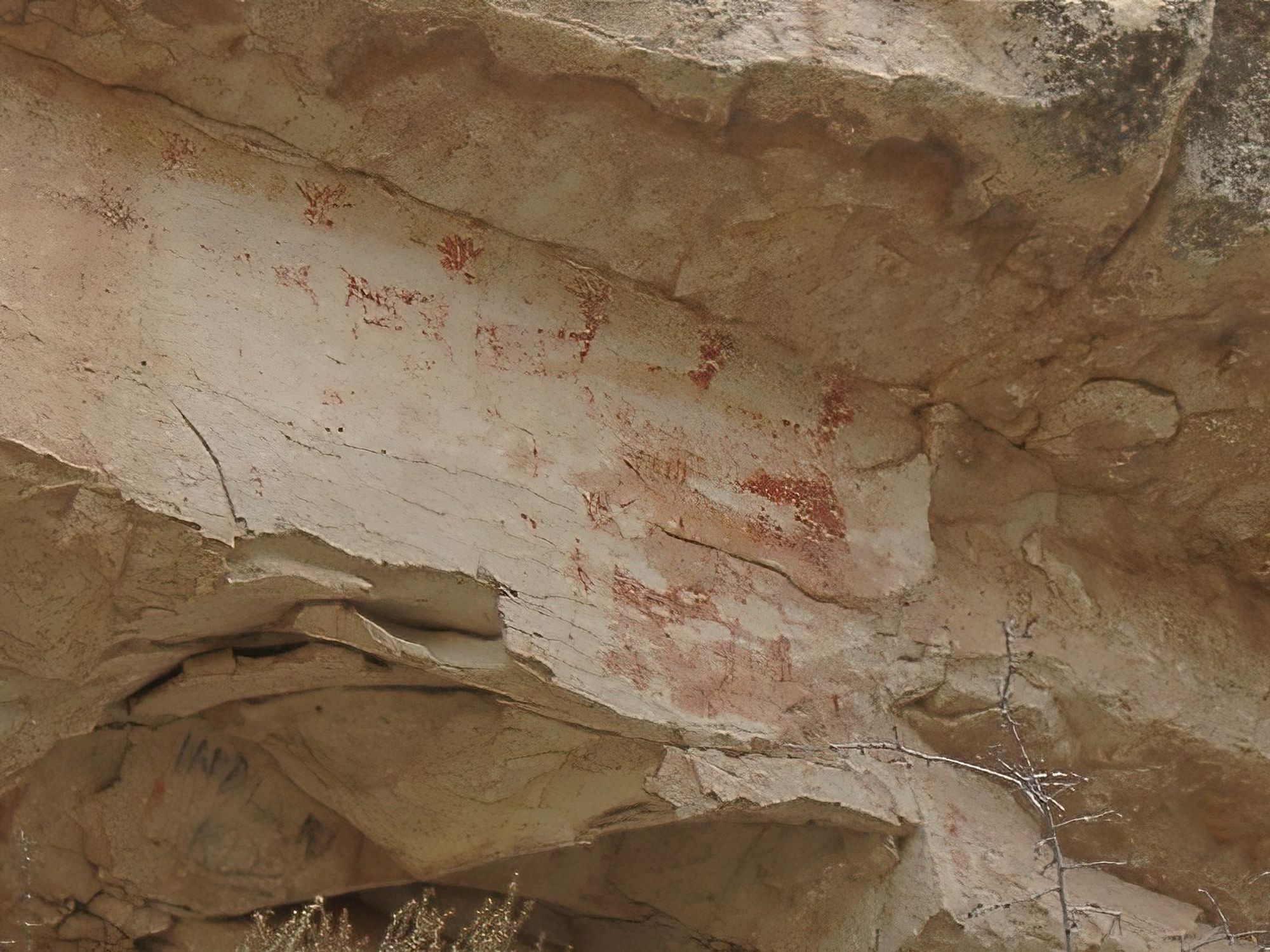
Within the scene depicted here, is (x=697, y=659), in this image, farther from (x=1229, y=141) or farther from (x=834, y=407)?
(x=1229, y=141)

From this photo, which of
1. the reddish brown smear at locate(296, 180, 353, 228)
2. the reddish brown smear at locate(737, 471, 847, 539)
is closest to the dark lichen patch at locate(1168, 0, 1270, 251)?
the reddish brown smear at locate(737, 471, 847, 539)

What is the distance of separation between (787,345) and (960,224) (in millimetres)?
527

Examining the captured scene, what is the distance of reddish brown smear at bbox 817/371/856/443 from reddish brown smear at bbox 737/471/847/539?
0.13m

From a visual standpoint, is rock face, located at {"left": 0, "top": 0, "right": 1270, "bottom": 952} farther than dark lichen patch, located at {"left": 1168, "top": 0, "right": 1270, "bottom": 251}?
No

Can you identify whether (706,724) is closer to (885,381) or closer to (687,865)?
(687,865)

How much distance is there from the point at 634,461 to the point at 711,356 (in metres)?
0.38

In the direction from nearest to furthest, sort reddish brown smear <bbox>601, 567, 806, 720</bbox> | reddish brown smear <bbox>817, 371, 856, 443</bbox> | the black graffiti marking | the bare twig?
the bare twig
reddish brown smear <bbox>601, 567, 806, 720</bbox>
the black graffiti marking
reddish brown smear <bbox>817, 371, 856, 443</bbox>

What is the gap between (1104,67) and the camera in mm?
3295

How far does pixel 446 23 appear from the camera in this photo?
3129 millimetres

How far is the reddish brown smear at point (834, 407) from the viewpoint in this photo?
12.2ft

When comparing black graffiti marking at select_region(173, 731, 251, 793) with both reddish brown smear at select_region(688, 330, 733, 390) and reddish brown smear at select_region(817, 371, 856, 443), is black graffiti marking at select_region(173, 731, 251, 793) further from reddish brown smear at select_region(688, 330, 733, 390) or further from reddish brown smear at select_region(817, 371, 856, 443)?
reddish brown smear at select_region(817, 371, 856, 443)

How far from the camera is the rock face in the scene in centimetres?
305

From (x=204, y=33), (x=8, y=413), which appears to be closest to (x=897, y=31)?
(x=204, y=33)

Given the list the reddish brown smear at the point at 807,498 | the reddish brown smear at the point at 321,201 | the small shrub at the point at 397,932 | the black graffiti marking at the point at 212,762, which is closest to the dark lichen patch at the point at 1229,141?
the reddish brown smear at the point at 807,498
